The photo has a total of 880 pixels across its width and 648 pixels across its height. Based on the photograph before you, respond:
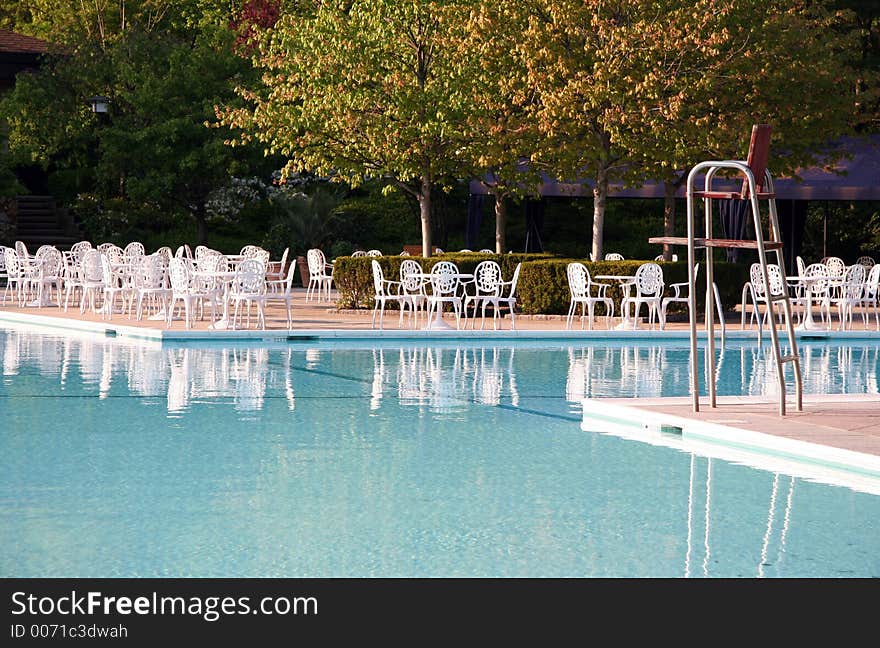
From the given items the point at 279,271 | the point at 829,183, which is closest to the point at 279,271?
the point at 279,271

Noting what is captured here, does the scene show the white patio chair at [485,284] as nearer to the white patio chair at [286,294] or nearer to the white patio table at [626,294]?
the white patio table at [626,294]

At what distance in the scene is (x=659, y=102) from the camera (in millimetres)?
22750

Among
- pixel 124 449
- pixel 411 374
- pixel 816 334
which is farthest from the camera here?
pixel 816 334

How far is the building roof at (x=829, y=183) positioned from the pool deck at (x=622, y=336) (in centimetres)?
579

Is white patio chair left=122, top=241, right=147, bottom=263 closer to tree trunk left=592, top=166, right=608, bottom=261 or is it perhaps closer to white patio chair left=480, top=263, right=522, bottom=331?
white patio chair left=480, top=263, right=522, bottom=331

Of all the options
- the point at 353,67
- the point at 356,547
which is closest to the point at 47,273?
the point at 353,67

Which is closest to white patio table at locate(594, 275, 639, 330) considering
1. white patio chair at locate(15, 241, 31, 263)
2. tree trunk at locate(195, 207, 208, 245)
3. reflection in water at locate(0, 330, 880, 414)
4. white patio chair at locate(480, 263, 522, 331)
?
white patio chair at locate(480, 263, 522, 331)

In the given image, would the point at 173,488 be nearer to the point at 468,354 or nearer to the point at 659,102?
the point at 468,354

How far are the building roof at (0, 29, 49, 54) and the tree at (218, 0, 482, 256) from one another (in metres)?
15.3

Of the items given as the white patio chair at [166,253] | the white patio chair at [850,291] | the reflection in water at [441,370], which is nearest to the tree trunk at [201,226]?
the white patio chair at [166,253]

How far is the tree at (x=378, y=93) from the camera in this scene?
22812 mm

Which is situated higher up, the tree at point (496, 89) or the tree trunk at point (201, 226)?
the tree at point (496, 89)

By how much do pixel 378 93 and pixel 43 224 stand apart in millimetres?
15664

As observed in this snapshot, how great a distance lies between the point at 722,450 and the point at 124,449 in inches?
152
